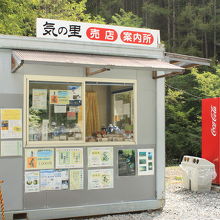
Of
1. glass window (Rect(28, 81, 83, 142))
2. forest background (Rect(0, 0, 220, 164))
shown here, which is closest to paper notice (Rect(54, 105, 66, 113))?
glass window (Rect(28, 81, 83, 142))

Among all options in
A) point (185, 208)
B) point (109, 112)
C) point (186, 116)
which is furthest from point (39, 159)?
point (186, 116)

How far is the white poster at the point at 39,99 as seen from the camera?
6.06 metres

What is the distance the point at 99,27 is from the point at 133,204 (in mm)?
3059

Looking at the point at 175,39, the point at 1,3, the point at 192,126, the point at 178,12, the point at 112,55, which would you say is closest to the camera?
the point at 112,55

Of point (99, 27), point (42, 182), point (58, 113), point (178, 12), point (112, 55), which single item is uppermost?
point (178, 12)

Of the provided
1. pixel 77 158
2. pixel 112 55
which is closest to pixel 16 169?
pixel 77 158

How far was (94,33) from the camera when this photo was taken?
21.6ft

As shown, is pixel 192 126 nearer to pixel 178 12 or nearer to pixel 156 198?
pixel 156 198

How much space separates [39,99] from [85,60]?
0.98 metres

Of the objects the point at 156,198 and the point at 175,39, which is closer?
the point at 156,198

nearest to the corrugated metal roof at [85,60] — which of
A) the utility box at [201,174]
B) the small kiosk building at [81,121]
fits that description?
the small kiosk building at [81,121]

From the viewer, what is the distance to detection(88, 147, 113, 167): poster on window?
636 centimetres

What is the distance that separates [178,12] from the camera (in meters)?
31.2

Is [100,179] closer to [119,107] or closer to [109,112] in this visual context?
[109,112]
